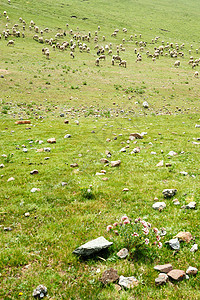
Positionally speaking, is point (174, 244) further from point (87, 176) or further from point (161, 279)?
point (87, 176)

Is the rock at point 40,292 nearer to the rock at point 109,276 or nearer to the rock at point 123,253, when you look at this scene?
the rock at point 109,276

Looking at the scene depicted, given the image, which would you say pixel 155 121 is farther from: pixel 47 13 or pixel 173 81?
pixel 47 13

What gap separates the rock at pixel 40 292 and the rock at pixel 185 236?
3.63 meters

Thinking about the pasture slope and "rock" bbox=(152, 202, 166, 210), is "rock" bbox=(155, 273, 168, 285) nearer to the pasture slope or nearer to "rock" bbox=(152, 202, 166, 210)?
the pasture slope

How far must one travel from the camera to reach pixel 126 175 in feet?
32.4

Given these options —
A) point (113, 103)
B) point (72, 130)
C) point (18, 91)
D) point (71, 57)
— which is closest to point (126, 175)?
point (72, 130)

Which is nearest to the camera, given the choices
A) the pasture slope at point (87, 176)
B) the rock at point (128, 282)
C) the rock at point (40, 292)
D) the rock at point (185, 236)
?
the rock at point (40, 292)

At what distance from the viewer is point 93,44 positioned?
7912cm

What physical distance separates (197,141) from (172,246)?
11333 millimetres

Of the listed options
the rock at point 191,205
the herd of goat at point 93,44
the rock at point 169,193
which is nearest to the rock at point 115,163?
the rock at point 169,193

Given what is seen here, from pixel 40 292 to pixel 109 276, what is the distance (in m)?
1.49

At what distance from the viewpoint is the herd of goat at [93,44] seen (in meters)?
64.9

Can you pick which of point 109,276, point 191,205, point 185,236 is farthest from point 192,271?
point 191,205

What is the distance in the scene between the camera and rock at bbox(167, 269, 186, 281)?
14.2 ft
